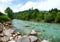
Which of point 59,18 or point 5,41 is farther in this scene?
point 59,18

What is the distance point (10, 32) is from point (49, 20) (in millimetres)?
54535

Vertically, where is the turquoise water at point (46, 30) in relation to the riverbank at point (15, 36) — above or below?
below

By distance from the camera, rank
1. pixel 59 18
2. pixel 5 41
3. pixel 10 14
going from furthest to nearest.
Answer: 1. pixel 10 14
2. pixel 59 18
3. pixel 5 41

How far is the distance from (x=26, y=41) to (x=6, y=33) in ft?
25.5

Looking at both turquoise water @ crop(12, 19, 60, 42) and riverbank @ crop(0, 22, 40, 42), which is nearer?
riverbank @ crop(0, 22, 40, 42)

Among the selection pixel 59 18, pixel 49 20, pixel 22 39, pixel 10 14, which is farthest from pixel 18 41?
pixel 10 14

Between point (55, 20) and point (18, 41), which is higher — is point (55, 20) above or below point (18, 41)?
below

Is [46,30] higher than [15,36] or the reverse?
the reverse

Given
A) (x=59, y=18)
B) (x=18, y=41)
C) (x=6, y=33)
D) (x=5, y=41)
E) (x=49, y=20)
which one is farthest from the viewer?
(x=49, y=20)

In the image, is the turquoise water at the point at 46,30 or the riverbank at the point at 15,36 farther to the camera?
the turquoise water at the point at 46,30

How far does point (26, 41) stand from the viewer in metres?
19.2

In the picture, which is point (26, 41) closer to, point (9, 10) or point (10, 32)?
point (10, 32)

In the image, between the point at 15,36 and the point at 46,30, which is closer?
the point at 15,36

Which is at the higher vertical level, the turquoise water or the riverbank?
the riverbank
